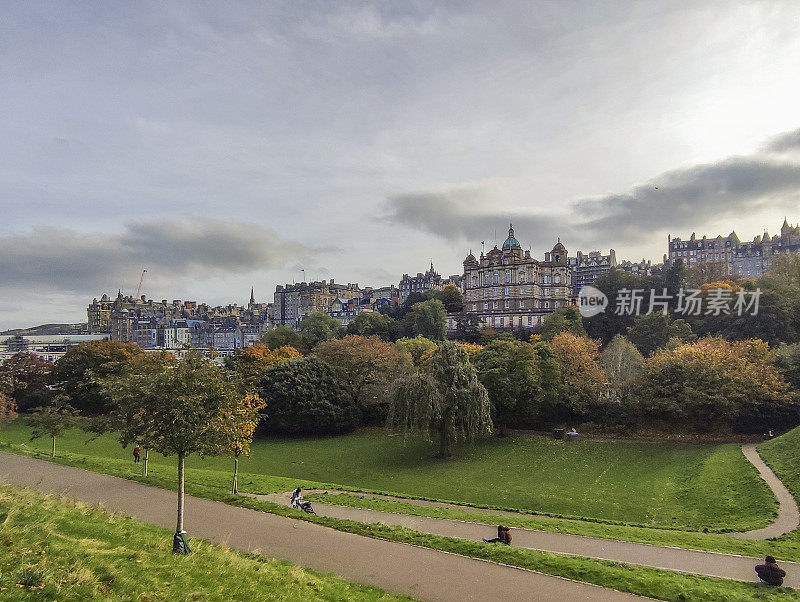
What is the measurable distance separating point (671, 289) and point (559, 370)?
41072 millimetres

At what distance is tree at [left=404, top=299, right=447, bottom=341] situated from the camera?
280 feet

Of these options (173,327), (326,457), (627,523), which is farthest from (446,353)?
(173,327)

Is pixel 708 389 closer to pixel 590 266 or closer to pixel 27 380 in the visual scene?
pixel 27 380

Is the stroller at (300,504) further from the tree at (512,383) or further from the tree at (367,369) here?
the tree at (367,369)

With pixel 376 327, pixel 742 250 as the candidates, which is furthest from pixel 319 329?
pixel 742 250

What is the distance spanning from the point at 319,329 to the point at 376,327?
31.1 feet

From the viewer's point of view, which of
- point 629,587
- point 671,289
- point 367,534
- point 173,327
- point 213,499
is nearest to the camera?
point 629,587

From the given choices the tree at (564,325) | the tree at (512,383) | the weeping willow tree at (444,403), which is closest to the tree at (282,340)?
the tree at (564,325)

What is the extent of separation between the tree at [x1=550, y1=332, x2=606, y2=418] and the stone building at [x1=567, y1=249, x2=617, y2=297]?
107 meters

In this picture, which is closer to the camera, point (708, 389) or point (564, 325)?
point (708, 389)

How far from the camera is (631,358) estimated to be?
41.0 m

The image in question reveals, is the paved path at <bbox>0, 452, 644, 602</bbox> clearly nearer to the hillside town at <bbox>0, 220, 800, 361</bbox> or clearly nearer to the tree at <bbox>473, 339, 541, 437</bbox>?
the tree at <bbox>473, 339, 541, 437</bbox>

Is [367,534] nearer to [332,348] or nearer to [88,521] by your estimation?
[88,521]

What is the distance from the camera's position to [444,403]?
31453 millimetres
